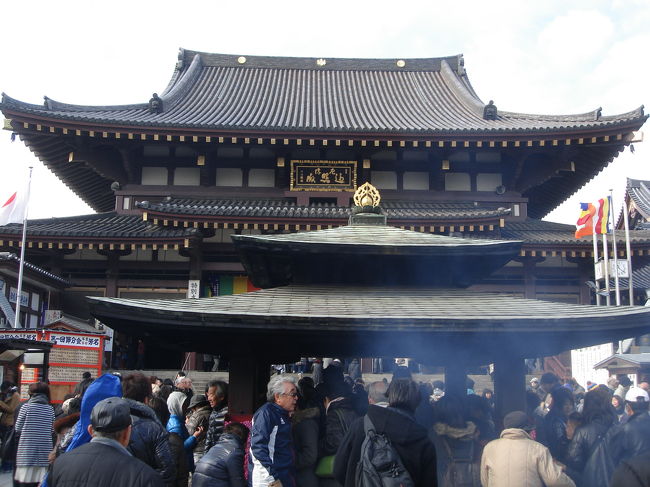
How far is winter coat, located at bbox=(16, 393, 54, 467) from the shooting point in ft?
25.3

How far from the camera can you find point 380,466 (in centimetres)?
463

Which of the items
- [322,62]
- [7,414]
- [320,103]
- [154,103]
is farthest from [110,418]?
[322,62]

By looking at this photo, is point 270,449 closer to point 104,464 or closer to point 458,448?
point 104,464

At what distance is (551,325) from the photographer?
6.62 metres

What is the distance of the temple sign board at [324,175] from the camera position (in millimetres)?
19094

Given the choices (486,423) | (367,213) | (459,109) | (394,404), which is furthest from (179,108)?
(394,404)

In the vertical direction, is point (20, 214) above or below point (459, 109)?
below

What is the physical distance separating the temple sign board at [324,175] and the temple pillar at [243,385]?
12082mm

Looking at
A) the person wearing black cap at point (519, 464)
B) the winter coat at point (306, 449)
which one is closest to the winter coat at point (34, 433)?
the winter coat at point (306, 449)

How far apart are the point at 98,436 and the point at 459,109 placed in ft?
69.6

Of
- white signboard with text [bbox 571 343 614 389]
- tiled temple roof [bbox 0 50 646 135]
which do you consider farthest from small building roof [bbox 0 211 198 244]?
white signboard with text [bbox 571 343 614 389]

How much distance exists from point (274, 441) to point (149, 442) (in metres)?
1.04

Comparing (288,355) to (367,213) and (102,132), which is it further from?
(102,132)

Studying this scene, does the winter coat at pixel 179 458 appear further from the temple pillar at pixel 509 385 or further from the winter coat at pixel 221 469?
the temple pillar at pixel 509 385
